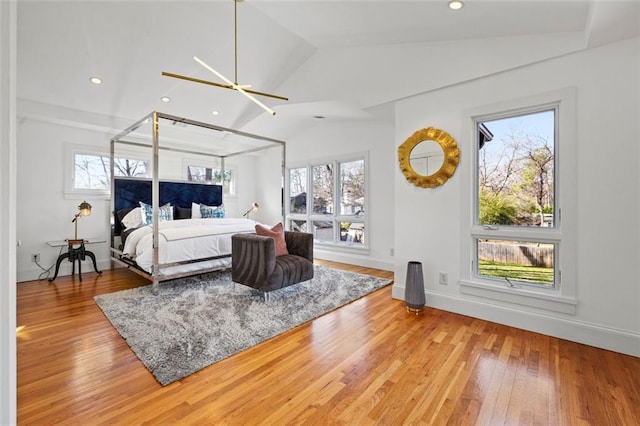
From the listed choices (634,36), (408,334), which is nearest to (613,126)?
(634,36)

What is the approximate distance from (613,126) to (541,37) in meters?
0.94

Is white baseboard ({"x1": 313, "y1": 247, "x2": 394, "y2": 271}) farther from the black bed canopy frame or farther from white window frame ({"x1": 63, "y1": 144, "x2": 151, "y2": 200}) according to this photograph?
white window frame ({"x1": 63, "y1": 144, "x2": 151, "y2": 200})

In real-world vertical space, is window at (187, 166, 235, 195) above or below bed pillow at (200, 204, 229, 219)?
above

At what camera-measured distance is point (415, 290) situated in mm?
3027

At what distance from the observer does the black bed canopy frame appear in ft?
11.6

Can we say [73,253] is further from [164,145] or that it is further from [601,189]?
[601,189]

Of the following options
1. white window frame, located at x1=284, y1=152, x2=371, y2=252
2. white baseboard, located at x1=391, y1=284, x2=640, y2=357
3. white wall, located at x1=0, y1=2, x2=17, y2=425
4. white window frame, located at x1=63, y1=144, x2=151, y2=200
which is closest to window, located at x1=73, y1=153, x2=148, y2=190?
white window frame, located at x1=63, y1=144, x2=151, y2=200

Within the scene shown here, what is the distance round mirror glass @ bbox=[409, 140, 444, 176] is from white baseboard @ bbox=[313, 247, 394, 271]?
7.08 ft

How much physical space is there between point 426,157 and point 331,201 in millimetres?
2839

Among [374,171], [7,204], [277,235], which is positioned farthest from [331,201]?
[7,204]

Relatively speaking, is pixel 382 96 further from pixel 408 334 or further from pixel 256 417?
pixel 256 417

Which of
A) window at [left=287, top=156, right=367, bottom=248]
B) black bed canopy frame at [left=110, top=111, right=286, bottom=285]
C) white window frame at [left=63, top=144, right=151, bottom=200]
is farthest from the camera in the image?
window at [left=287, top=156, right=367, bottom=248]

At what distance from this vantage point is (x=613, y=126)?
2291mm

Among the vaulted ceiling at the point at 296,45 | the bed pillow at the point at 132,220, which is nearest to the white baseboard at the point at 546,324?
the vaulted ceiling at the point at 296,45
